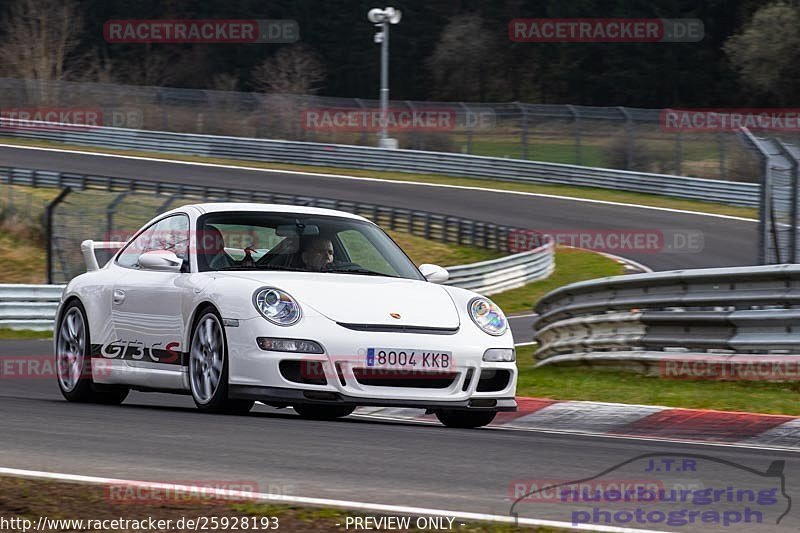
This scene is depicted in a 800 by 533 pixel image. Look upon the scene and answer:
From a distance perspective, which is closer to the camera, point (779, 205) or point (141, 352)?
point (141, 352)

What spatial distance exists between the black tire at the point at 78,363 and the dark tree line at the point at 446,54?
183 feet

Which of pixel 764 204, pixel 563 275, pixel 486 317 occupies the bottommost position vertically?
pixel 563 275

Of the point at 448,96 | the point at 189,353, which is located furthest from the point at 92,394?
the point at 448,96

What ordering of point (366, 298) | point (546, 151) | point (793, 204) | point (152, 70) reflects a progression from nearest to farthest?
1. point (366, 298)
2. point (793, 204)
3. point (546, 151)
4. point (152, 70)

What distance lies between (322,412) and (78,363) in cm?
191

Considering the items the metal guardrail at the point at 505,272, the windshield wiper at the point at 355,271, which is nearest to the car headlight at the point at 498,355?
the windshield wiper at the point at 355,271

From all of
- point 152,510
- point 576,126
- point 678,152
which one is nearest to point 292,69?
point 576,126

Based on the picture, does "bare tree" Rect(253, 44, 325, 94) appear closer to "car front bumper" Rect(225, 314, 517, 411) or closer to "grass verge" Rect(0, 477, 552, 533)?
"car front bumper" Rect(225, 314, 517, 411)

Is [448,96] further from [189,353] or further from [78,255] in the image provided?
[189,353]

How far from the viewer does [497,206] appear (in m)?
39.9

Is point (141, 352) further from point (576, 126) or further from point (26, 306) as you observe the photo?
point (576, 126)

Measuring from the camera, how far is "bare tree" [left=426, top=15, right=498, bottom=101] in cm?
7931

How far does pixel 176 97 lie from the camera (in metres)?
50.2

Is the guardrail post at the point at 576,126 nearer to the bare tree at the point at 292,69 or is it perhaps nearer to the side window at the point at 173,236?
the side window at the point at 173,236
